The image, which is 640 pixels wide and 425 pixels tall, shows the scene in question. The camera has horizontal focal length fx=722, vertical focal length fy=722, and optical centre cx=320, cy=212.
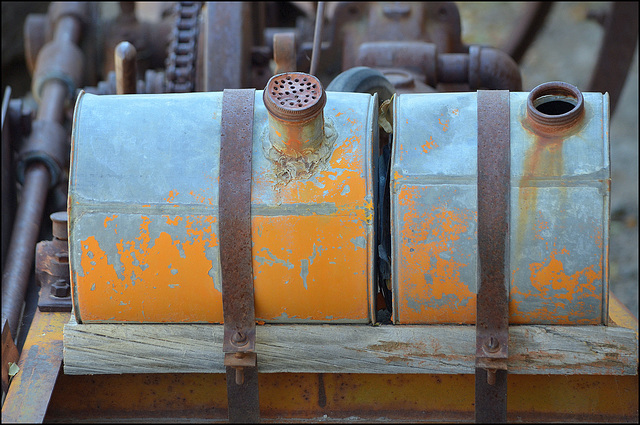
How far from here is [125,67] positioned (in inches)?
108

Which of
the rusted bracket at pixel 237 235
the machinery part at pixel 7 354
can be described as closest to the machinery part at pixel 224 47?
the rusted bracket at pixel 237 235

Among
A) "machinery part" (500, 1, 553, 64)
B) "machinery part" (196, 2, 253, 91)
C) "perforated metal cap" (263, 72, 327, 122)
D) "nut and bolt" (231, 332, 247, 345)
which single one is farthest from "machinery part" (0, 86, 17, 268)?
"machinery part" (500, 1, 553, 64)

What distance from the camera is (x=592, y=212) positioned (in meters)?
1.88

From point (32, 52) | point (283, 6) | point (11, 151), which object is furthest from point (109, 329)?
point (283, 6)

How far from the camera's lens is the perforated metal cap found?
1.82 meters

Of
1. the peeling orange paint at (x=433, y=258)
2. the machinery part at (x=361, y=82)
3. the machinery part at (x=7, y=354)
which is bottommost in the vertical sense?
the machinery part at (x=7, y=354)

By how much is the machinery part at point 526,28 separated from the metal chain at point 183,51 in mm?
2285

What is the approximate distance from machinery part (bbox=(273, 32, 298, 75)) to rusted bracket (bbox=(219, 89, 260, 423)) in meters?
0.70

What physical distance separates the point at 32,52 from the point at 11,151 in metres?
1.40

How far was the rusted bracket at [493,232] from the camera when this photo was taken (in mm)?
1885

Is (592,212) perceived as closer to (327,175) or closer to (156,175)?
(327,175)

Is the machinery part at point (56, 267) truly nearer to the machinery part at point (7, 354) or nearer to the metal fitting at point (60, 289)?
the metal fitting at point (60, 289)

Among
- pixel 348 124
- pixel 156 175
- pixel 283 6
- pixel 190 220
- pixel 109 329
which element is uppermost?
pixel 283 6

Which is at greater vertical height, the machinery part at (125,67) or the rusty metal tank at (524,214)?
→ the machinery part at (125,67)
